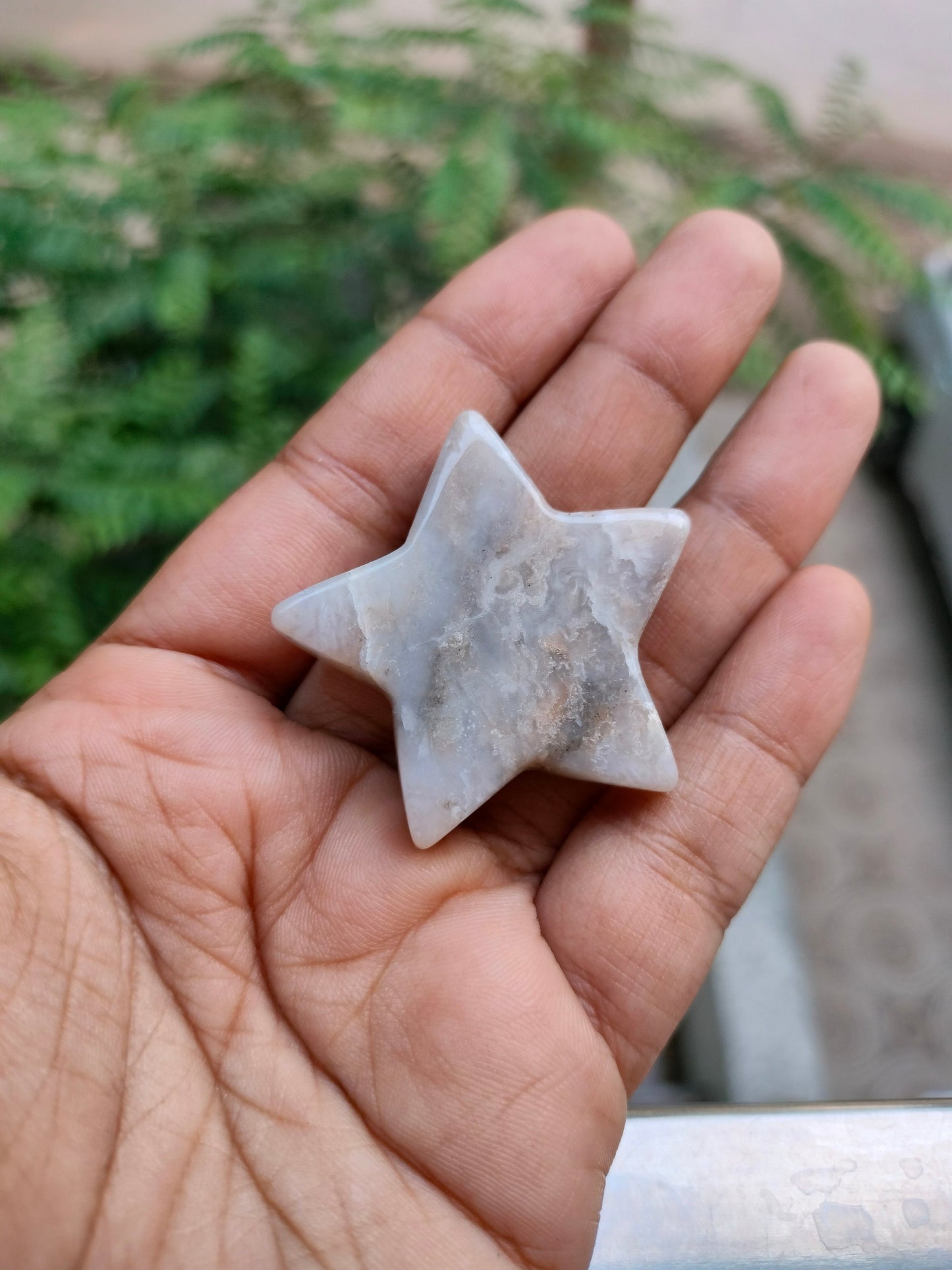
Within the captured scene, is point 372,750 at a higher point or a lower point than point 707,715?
lower

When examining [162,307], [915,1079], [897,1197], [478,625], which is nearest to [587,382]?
[478,625]

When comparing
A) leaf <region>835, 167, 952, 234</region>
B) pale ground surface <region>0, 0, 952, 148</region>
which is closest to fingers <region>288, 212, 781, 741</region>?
leaf <region>835, 167, 952, 234</region>

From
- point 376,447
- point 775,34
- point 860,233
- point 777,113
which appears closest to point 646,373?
point 376,447

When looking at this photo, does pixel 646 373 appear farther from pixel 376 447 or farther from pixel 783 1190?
pixel 783 1190

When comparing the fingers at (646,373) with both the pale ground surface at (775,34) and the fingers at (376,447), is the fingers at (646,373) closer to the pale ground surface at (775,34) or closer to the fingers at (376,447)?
the fingers at (376,447)

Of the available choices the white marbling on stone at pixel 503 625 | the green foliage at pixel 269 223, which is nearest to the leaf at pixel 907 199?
the green foliage at pixel 269 223

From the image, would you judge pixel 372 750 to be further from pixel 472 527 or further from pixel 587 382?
pixel 587 382

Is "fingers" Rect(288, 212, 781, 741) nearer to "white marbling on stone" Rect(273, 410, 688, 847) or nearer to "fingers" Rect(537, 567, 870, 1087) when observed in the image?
"white marbling on stone" Rect(273, 410, 688, 847)
